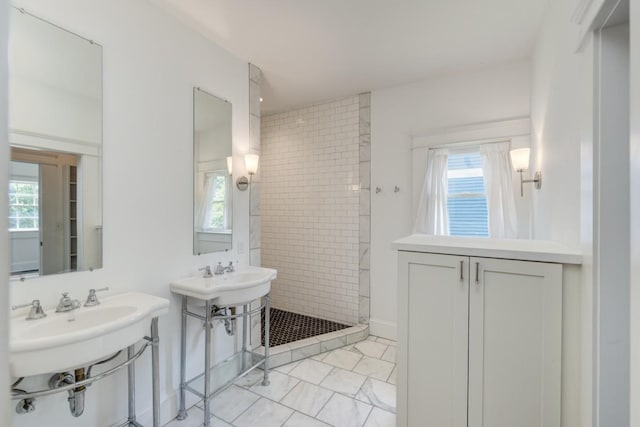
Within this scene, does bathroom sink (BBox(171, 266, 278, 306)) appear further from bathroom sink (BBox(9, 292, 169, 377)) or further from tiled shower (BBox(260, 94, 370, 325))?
tiled shower (BBox(260, 94, 370, 325))

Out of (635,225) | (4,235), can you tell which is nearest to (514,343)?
Answer: (635,225)

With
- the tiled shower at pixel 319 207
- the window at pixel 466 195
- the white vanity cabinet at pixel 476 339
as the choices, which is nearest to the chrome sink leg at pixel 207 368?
the white vanity cabinet at pixel 476 339

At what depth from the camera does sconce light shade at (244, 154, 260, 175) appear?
2.64 meters

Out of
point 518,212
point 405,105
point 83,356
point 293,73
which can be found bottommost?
point 83,356

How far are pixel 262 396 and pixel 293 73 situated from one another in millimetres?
2921

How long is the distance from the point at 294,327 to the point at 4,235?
3.28m

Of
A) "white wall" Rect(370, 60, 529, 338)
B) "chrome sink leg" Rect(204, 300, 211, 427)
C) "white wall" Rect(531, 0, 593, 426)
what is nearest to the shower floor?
"white wall" Rect(370, 60, 529, 338)

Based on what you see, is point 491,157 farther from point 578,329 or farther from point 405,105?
point 578,329

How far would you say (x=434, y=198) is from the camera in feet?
9.97

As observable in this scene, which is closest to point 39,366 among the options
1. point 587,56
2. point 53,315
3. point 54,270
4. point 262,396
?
point 53,315

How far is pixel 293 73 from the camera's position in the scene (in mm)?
2928

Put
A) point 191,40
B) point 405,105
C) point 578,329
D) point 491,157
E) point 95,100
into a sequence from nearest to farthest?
point 578,329, point 95,100, point 191,40, point 491,157, point 405,105

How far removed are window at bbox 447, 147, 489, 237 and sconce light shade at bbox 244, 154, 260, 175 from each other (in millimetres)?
1958

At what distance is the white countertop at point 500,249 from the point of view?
51.4 inches
